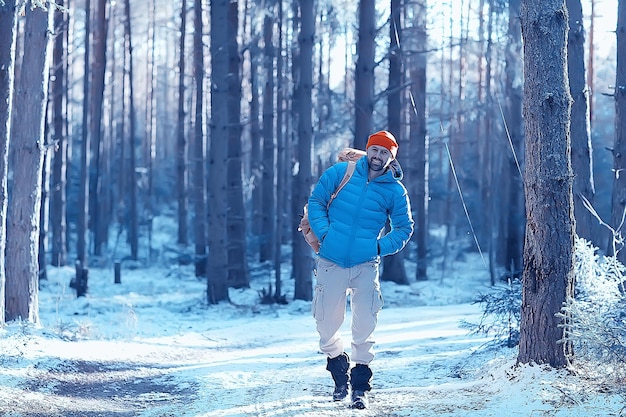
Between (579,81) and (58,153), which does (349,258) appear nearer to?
(579,81)

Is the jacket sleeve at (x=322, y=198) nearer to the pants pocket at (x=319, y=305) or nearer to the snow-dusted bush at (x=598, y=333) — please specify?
the pants pocket at (x=319, y=305)

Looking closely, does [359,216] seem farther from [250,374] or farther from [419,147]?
[419,147]

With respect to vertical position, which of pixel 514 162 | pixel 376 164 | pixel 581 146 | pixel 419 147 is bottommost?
pixel 376 164

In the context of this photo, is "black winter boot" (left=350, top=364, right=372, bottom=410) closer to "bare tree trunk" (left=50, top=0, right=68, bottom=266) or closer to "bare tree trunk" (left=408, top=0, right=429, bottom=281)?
"bare tree trunk" (left=408, top=0, right=429, bottom=281)

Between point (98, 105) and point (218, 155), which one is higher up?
point (98, 105)

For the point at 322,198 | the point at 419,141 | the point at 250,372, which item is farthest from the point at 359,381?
the point at 419,141

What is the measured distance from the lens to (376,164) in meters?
5.97

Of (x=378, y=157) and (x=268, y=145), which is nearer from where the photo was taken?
(x=378, y=157)

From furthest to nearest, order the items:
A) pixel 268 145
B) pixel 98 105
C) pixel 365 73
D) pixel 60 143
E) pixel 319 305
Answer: pixel 98 105, pixel 268 145, pixel 60 143, pixel 365 73, pixel 319 305

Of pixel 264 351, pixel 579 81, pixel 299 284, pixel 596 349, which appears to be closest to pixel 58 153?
pixel 299 284

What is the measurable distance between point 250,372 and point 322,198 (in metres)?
2.77

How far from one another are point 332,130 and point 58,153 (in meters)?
9.57

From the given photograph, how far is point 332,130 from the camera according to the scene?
2091cm

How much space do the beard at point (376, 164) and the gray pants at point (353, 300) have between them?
0.73 m
